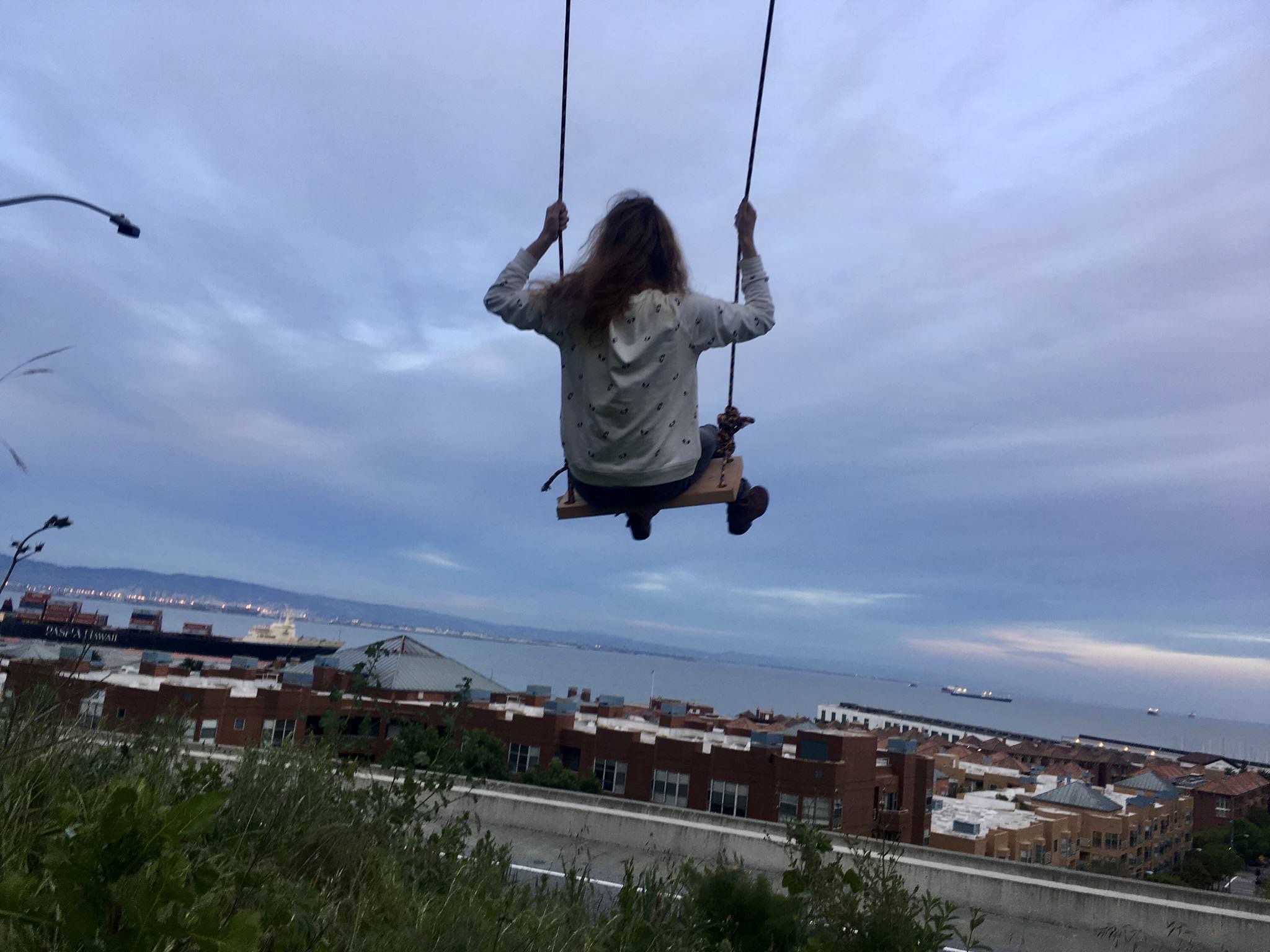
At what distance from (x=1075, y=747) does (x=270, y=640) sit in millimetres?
112216

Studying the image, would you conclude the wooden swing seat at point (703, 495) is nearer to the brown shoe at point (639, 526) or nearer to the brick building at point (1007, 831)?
the brown shoe at point (639, 526)

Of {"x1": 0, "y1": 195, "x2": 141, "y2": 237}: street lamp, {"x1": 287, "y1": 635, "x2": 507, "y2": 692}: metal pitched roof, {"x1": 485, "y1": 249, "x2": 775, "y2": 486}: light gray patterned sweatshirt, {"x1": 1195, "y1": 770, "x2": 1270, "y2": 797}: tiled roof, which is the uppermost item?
{"x1": 0, "y1": 195, "x2": 141, "y2": 237}: street lamp

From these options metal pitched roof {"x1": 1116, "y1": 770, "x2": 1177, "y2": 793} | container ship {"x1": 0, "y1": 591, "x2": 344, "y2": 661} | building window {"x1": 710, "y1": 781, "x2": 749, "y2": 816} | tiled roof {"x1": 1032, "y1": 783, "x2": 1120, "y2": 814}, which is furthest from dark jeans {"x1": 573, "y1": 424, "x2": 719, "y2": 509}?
container ship {"x1": 0, "y1": 591, "x2": 344, "y2": 661}

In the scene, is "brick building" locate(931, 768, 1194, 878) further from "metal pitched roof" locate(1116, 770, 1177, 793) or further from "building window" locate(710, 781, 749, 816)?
"building window" locate(710, 781, 749, 816)

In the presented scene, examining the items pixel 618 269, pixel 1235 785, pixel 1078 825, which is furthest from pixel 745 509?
pixel 1235 785

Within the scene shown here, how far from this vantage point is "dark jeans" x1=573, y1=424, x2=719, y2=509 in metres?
2.97

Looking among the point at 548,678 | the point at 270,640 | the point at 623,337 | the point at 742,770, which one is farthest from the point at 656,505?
the point at 548,678

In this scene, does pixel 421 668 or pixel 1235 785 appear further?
pixel 1235 785

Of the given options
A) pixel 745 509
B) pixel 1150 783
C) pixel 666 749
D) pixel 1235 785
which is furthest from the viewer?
pixel 1235 785

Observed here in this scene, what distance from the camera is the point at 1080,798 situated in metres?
50.8

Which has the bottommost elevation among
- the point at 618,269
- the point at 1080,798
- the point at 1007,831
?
the point at 1007,831

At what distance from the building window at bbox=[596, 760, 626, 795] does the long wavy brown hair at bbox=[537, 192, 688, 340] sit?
4983cm

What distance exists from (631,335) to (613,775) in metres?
50.6

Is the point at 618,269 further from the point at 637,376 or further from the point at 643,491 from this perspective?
the point at 643,491
